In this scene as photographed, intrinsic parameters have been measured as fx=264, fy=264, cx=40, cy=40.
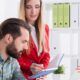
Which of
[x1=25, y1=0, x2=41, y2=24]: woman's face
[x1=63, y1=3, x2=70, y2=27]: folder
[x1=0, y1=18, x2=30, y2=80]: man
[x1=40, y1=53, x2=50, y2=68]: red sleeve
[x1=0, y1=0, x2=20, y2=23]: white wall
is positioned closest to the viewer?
[x1=0, y1=18, x2=30, y2=80]: man

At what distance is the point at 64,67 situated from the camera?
288 cm

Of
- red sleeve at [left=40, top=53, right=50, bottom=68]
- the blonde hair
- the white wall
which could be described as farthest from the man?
the white wall

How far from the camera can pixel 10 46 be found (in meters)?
1.88

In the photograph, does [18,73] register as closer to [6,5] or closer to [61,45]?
[6,5]

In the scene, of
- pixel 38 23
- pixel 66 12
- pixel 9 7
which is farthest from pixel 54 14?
pixel 38 23

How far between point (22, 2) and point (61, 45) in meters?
0.90

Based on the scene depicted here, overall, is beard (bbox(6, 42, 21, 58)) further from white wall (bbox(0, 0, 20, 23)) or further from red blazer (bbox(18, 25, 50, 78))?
white wall (bbox(0, 0, 20, 23))

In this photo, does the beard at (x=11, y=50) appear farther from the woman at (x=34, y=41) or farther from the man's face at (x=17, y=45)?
the woman at (x=34, y=41)

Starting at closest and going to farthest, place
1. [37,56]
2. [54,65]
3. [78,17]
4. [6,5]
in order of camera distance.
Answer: [54,65], [37,56], [6,5], [78,17]

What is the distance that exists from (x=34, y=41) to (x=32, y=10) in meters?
0.26

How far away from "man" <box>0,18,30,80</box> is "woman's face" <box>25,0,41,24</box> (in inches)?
11.7

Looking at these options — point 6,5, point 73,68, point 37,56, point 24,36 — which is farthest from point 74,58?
point 24,36

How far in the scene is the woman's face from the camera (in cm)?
219

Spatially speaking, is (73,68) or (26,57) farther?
(73,68)
